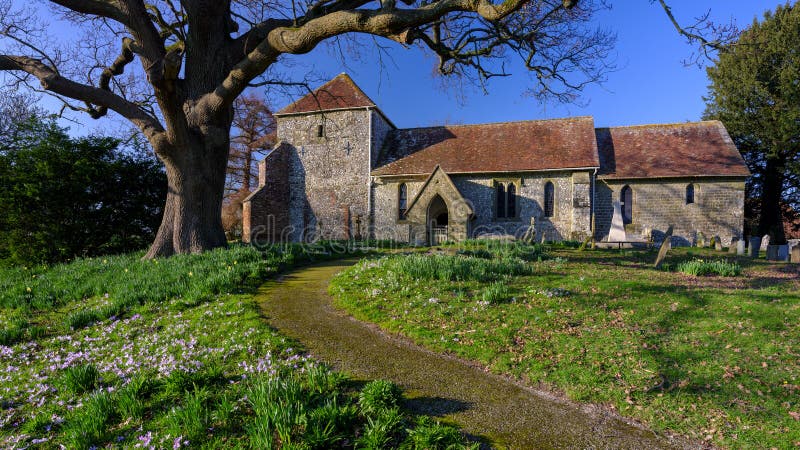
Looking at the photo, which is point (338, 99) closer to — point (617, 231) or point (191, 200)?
point (191, 200)

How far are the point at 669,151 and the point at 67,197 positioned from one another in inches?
1092

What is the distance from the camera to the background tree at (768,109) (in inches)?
933

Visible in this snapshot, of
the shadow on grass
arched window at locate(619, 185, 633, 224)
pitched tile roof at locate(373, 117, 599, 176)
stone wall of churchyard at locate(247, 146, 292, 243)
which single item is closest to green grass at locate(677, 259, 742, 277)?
the shadow on grass

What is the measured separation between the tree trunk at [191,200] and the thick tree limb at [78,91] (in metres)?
0.91

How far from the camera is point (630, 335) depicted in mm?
5109

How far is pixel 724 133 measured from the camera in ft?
73.5

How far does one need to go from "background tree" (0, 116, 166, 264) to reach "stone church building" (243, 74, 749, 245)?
8512mm

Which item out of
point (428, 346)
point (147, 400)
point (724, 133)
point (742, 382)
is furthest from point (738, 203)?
point (147, 400)

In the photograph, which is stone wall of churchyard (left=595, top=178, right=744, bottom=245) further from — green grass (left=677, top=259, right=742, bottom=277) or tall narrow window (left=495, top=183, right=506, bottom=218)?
green grass (left=677, top=259, right=742, bottom=277)

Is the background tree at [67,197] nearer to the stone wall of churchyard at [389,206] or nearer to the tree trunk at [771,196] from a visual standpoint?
the stone wall of churchyard at [389,206]

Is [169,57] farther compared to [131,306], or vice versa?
[169,57]

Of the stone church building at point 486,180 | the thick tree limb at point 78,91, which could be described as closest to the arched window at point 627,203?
the stone church building at point 486,180

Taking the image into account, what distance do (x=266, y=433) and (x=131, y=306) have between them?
526 centimetres

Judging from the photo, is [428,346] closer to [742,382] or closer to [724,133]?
[742,382]
